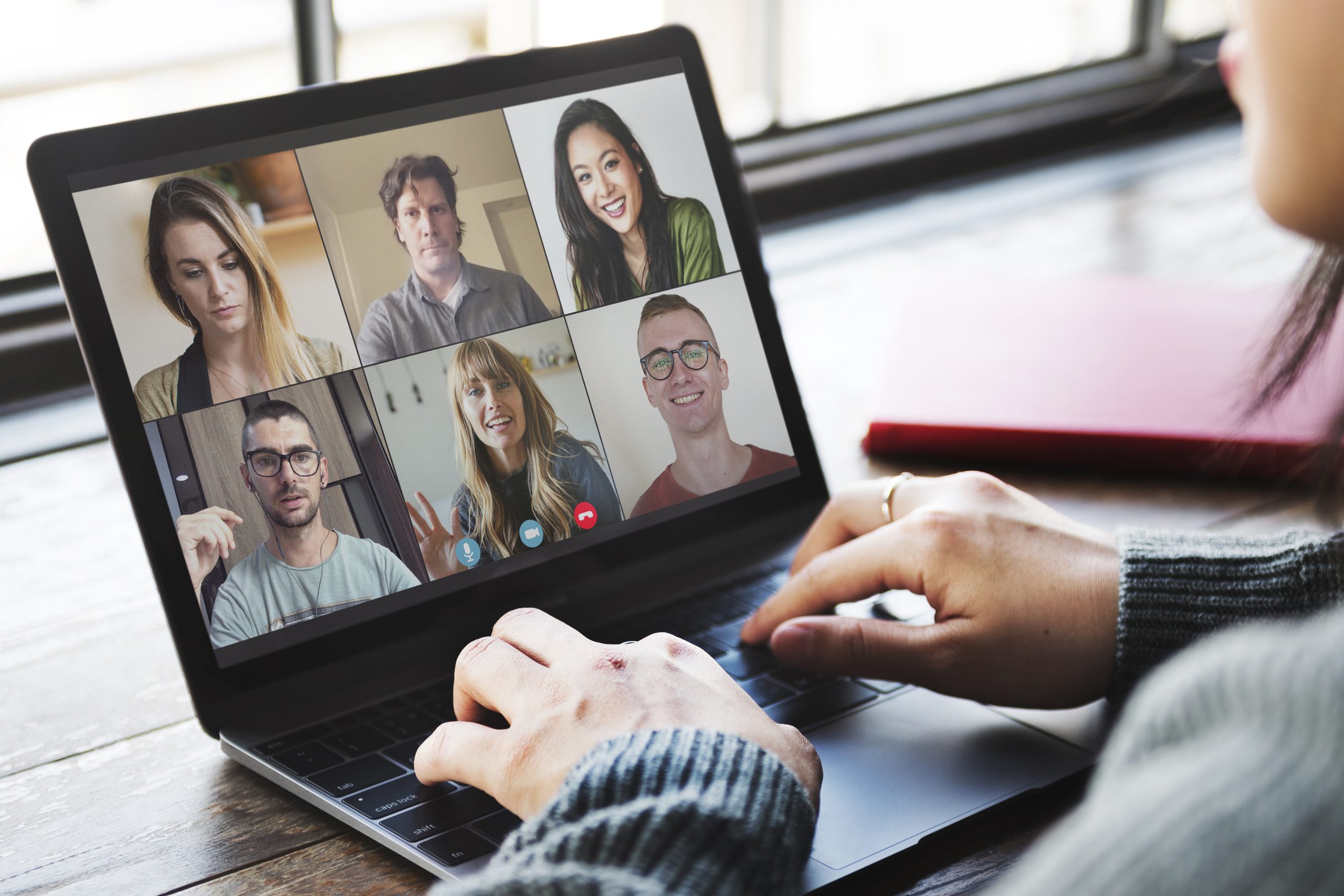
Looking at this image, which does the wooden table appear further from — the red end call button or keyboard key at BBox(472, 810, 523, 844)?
the red end call button

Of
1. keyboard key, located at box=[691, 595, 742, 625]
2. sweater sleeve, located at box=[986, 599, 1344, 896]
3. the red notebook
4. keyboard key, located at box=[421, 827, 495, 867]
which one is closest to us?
sweater sleeve, located at box=[986, 599, 1344, 896]

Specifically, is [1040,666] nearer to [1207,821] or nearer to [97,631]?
[1207,821]

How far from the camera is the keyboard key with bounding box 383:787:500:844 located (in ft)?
1.65

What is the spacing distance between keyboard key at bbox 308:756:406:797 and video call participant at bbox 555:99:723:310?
1.01 feet

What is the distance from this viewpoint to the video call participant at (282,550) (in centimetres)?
60

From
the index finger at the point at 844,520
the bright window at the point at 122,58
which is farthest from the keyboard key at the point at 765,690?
the bright window at the point at 122,58

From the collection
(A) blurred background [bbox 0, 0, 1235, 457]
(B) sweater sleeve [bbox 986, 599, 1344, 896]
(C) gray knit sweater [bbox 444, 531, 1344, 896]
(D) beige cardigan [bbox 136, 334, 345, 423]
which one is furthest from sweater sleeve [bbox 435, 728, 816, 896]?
(A) blurred background [bbox 0, 0, 1235, 457]

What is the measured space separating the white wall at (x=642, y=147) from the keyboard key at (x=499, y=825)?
1.08 feet

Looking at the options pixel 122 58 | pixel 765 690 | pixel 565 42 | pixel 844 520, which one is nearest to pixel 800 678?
pixel 765 690

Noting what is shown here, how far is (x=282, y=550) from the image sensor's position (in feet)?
2.00

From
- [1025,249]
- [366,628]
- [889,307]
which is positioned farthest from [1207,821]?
[1025,249]

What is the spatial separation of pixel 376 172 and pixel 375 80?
60 millimetres

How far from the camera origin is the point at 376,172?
0.67 metres

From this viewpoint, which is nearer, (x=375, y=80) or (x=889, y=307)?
(x=375, y=80)
